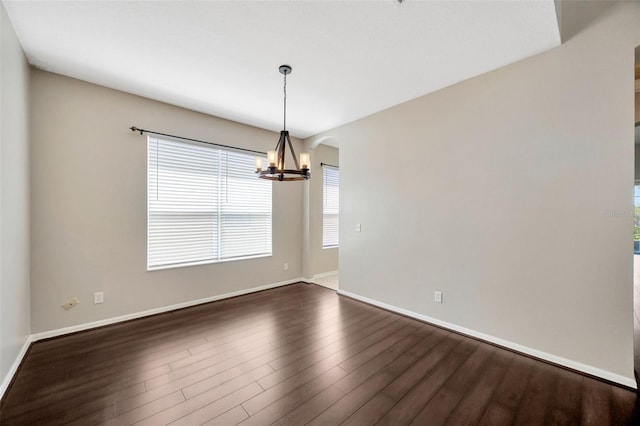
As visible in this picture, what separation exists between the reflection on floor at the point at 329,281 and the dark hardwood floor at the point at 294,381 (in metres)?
1.54

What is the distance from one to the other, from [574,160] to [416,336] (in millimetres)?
2166

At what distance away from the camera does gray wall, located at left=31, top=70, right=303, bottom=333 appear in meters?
2.72

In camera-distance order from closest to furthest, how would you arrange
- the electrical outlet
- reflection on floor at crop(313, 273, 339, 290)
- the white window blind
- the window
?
the electrical outlet
the window
reflection on floor at crop(313, 273, 339, 290)
the white window blind

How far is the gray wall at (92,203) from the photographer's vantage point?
8.92ft

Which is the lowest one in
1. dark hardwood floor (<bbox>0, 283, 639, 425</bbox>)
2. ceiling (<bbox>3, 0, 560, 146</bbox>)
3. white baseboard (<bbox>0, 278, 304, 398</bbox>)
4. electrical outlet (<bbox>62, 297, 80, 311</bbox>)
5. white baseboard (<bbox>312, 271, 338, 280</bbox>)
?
A: dark hardwood floor (<bbox>0, 283, 639, 425</bbox>)

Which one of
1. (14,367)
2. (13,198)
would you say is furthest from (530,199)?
(14,367)

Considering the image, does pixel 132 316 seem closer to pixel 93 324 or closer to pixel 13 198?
pixel 93 324

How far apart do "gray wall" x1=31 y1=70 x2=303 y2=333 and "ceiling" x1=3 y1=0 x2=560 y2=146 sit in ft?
0.96

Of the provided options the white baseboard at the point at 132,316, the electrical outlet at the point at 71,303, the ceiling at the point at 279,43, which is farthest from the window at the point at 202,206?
the ceiling at the point at 279,43

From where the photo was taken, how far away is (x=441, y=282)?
10.1 ft

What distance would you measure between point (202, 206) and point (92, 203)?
3.94 ft

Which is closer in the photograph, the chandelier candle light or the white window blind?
the chandelier candle light

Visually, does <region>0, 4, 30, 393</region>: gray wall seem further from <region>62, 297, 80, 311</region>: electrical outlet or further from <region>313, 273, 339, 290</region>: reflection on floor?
<region>313, 273, 339, 290</region>: reflection on floor

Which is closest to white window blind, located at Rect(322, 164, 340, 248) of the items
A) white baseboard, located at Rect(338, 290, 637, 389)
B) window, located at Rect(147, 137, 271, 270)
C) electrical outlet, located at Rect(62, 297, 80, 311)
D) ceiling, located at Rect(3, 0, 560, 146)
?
window, located at Rect(147, 137, 271, 270)
